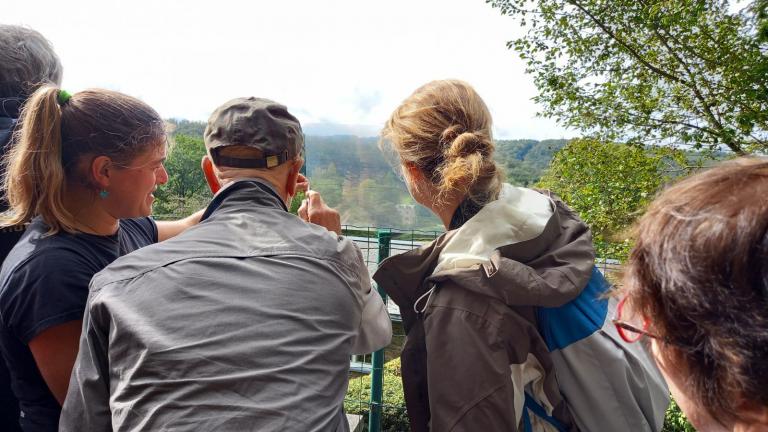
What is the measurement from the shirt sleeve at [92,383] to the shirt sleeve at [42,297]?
8.2 inches

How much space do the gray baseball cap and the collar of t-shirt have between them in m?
0.09

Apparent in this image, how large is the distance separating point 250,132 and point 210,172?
10.1 inches

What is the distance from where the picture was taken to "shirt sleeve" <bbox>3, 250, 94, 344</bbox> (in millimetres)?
1376

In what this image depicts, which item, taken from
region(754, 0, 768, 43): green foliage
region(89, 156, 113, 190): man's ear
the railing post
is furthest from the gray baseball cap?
region(754, 0, 768, 43): green foliage

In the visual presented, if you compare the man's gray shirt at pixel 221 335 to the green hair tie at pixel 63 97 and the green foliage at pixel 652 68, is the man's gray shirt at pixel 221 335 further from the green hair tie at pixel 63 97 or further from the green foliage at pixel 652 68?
the green foliage at pixel 652 68

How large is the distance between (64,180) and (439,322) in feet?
4.11

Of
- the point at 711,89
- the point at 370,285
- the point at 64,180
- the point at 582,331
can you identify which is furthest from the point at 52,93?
the point at 711,89

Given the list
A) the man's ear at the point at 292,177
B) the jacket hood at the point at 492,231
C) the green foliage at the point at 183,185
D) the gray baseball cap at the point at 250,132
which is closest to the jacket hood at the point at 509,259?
the jacket hood at the point at 492,231

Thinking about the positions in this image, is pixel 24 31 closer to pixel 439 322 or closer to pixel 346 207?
pixel 346 207

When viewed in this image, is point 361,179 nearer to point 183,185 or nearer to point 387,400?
point 183,185

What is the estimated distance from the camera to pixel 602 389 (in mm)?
1531

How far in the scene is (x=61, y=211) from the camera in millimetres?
1589

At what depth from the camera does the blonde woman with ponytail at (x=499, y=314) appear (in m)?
1.50

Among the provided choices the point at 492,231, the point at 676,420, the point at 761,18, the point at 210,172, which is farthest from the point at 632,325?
the point at 761,18
